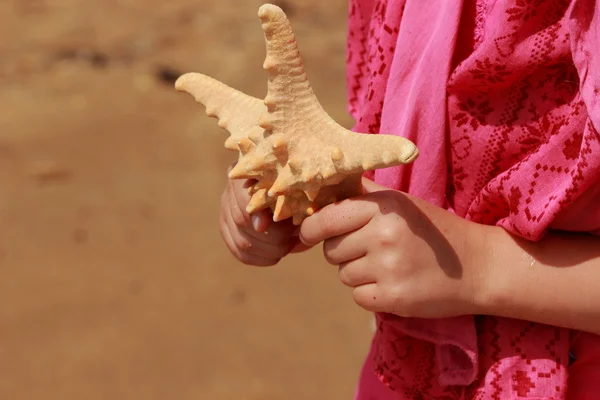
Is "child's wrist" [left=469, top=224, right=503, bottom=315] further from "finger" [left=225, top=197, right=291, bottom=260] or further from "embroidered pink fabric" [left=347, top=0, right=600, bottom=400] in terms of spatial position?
"finger" [left=225, top=197, right=291, bottom=260]

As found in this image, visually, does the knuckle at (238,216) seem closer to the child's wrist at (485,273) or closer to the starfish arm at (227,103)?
the starfish arm at (227,103)

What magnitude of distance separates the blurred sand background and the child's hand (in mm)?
1559

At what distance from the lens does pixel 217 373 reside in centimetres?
240

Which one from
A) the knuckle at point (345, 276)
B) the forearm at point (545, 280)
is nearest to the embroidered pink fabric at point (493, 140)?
the forearm at point (545, 280)

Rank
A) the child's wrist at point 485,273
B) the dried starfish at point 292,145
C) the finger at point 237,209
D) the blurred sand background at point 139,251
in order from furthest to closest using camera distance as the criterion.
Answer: the blurred sand background at point 139,251, the finger at point 237,209, the child's wrist at point 485,273, the dried starfish at point 292,145

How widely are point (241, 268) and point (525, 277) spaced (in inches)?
78.2

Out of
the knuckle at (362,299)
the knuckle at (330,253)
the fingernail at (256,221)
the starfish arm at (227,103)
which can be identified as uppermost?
the starfish arm at (227,103)

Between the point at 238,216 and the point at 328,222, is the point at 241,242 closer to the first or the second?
the point at 238,216

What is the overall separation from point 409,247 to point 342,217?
78 millimetres

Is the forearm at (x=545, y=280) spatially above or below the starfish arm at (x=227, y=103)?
below

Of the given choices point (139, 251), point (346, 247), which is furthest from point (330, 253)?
point (139, 251)

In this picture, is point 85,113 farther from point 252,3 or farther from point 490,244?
point 490,244

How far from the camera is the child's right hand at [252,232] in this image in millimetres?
960

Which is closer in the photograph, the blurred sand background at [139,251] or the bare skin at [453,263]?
the bare skin at [453,263]
